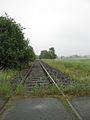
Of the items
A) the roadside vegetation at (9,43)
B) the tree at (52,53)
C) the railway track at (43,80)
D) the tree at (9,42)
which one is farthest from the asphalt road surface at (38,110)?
the tree at (52,53)

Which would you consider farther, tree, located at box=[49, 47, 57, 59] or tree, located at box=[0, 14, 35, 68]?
tree, located at box=[49, 47, 57, 59]

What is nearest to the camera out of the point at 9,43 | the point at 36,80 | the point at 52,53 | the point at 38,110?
the point at 38,110

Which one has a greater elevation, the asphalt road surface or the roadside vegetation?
the roadside vegetation

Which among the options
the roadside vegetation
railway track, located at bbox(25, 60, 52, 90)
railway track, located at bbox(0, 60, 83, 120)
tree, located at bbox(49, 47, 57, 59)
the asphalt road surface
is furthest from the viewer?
tree, located at bbox(49, 47, 57, 59)

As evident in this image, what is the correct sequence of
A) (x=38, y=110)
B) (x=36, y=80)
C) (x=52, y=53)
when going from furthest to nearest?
(x=52, y=53) → (x=36, y=80) → (x=38, y=110)

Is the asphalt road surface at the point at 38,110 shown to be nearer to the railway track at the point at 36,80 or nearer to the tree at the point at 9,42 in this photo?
the railway track at the point at 36,80

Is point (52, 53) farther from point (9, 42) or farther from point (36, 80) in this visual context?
point (36, 80)

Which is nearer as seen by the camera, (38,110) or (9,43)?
(38,110)

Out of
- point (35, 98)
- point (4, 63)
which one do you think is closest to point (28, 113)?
point (35, 98)

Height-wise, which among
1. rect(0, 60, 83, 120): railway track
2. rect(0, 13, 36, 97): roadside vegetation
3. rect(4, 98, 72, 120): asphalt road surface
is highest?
rect(0, 13, 36, 97): roadside vegetation

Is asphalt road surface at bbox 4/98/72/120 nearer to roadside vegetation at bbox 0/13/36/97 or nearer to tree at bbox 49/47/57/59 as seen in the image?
roadside vegetation at bbox 0/13/36/97

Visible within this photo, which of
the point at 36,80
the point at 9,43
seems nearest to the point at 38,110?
the point at 36,80

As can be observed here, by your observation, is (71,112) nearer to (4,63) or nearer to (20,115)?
(20,115)

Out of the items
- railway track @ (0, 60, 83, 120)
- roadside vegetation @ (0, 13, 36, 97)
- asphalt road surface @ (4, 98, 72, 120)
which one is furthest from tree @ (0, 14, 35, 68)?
asphalt road surface @ (4, 98, 72, 120)
